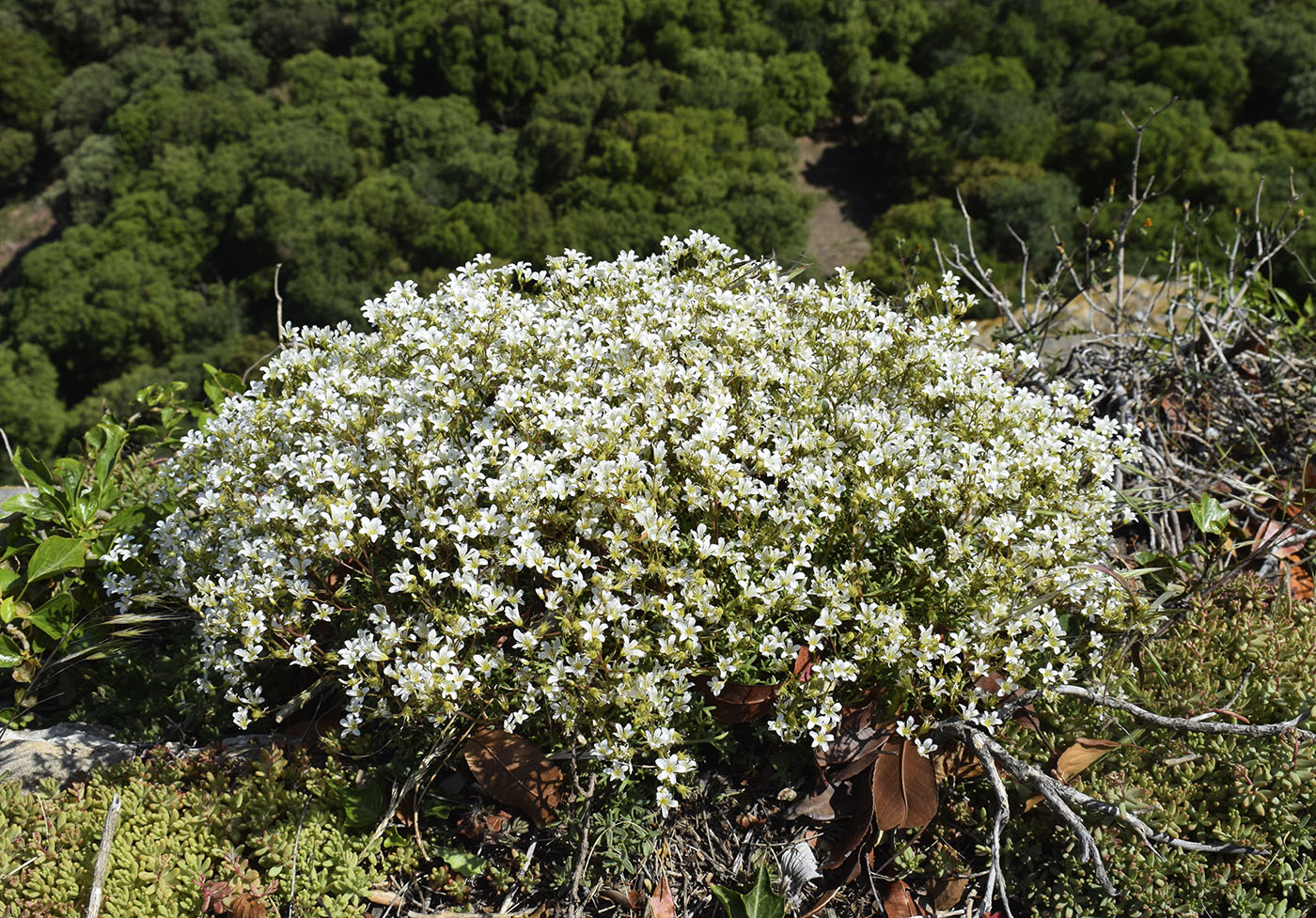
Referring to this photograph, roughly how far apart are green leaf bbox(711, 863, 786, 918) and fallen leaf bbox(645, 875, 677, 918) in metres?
0.16

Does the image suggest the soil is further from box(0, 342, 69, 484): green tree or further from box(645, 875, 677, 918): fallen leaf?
box(0, 342, 69, 484): green tree

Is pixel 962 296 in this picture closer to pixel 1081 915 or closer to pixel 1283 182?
pixel 1081 915

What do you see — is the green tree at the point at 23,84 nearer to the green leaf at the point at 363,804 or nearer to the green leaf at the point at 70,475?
the green leaf at the point at 70,475

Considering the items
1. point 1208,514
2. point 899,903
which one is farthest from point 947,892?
point 1208,514

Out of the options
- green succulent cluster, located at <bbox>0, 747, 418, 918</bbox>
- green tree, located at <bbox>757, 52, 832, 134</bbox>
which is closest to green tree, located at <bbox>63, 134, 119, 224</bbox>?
green tree, located at <bbox>757, 52, 832, 134</bbox>

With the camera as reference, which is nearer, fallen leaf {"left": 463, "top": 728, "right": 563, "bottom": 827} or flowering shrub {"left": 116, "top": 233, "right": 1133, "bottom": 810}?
flowering shrub {"left": 116, "top": 233, "right": 1133, "bottom": 810}

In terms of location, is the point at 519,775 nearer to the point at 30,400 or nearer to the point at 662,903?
the point at 662,903

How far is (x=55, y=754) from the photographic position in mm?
3174

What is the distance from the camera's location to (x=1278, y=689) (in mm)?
3020

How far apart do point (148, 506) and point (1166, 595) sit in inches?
156

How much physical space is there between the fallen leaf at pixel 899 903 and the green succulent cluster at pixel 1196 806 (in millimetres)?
320

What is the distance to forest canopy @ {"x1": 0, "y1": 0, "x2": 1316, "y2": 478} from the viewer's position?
30359 mm

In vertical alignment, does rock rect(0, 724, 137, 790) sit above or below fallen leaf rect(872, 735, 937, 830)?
below

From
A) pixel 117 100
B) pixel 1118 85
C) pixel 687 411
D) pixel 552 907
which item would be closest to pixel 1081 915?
pixel 552 907
